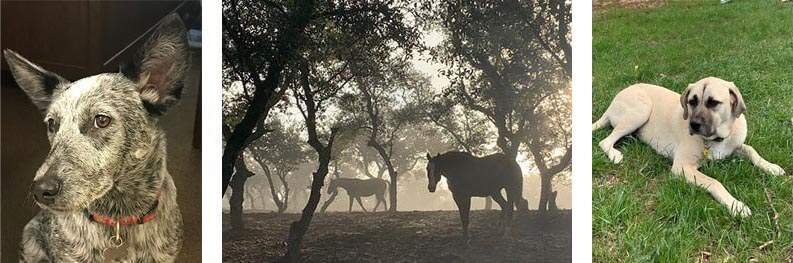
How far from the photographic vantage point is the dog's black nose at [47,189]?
7.83 ft

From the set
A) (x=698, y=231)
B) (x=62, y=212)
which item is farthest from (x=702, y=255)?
(x=62, y=212)

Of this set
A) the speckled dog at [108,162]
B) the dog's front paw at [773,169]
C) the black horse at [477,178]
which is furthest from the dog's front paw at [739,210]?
the speckled dog at [108,162]

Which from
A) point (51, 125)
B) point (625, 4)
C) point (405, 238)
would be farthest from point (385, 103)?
point (51, 125)

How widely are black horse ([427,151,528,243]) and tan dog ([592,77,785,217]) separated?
0.33m

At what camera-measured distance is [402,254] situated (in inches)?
99.2

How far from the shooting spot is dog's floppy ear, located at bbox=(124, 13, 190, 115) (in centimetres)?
244

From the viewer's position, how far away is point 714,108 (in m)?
2.38

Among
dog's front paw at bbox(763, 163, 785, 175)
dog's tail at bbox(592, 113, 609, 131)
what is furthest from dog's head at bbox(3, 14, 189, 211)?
dog's front paw at bbox(763, 163, 785, 175)

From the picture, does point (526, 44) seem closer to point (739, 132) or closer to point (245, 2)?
point (739, 132)

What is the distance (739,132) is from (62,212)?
2236mm

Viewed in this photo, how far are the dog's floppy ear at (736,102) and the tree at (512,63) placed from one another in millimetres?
526

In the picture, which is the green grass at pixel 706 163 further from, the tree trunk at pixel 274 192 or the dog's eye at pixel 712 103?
the tree trunk at pixel 274 192

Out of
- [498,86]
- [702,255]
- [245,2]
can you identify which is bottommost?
[702,255]

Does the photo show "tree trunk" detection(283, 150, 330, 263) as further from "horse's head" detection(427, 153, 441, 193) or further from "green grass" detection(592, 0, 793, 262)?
"green grass" detection(592, 0, 793, 262)
